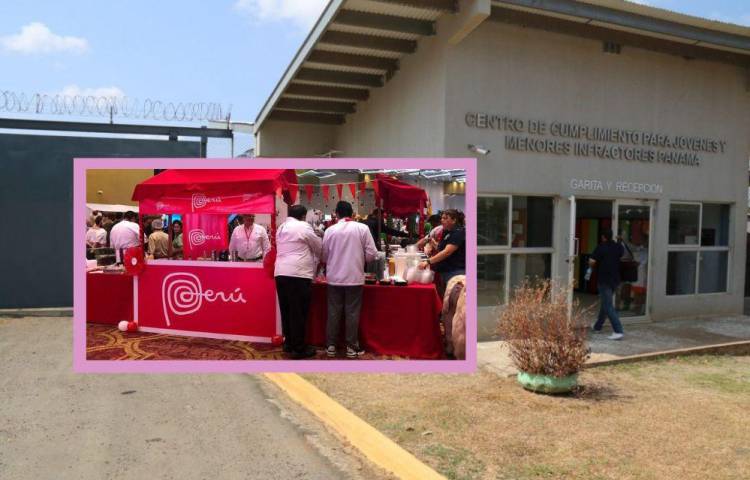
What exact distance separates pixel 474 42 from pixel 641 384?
419 cm

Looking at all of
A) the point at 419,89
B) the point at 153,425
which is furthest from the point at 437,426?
the point at 419,89

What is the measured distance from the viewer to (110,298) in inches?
127

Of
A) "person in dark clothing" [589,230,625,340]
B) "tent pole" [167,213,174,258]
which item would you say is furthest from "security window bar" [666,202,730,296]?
"tent pole" [167,213,174,258]

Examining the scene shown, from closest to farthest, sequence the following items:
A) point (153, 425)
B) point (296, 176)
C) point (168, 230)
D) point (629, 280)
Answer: point (296, 176)
point (168, 230)
point (153, 425)
point (629, 280)

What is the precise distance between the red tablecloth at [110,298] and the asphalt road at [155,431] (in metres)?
1.56

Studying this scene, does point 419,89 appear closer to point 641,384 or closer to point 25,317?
point 641,384

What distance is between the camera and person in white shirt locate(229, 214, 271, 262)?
301cm

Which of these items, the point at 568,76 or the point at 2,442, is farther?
the point at 568,76

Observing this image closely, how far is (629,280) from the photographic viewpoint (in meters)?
9.02

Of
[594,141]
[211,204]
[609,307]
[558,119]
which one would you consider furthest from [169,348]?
[594,141]

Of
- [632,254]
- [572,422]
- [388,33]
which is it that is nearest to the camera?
[572,422]

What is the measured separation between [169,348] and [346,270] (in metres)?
0.97

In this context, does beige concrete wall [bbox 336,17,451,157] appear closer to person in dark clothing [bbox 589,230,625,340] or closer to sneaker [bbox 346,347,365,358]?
person in dark clothing [bbox 589,230,625,340]

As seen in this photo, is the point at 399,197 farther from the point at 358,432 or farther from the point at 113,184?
the point at 358,432
